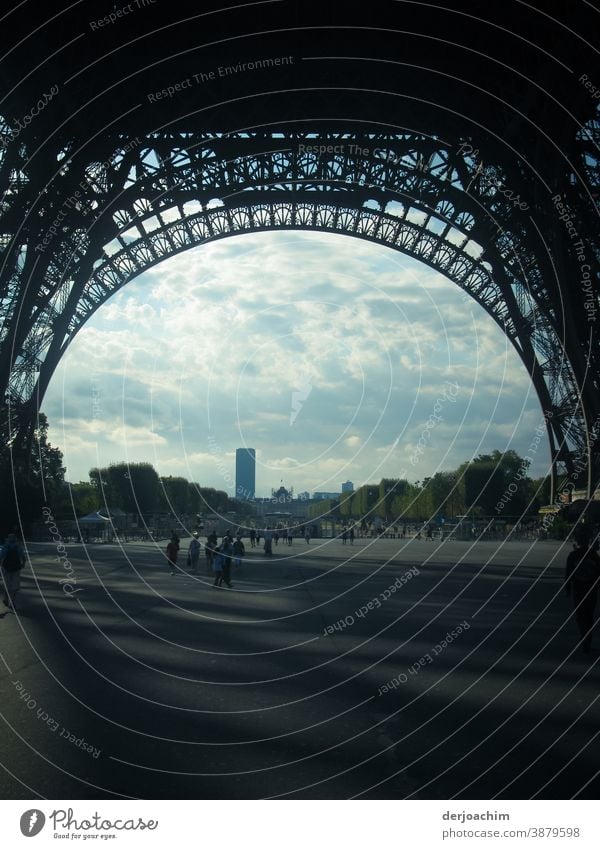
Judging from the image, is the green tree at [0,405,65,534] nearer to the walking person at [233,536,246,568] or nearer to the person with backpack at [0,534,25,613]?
the walking person at [233,536,246,568]

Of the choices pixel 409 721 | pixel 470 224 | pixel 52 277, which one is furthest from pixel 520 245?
pixel 409 721

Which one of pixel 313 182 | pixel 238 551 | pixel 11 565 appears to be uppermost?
pixel 313 182

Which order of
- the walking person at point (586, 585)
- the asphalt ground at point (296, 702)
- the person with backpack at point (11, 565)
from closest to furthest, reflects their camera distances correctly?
1. the asphalt ground at point (296, 702)
2. the walking person at point (586, 585)
3. the person with backpack at point (11, 565)

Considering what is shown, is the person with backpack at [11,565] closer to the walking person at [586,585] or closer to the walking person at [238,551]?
the walking person at [586,585]

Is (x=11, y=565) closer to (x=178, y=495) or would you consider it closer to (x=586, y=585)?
(x=586, y=585)

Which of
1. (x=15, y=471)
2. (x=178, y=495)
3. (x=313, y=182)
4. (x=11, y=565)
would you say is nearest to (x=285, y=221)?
(x=313, y=182)

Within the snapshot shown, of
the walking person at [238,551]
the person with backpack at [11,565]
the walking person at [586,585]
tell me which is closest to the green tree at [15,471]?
the walking person at [238,551]

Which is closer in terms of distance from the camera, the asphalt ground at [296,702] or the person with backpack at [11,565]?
the asphalt ground at [296,702]
